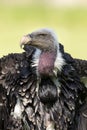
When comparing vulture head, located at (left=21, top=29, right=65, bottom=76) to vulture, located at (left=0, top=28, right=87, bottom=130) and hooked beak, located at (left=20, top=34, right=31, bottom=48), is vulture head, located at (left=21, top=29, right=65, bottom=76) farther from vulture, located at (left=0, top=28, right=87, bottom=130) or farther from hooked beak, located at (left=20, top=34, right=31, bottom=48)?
hooked beak, located at (left=20, top=34, right=31, bottom=48)

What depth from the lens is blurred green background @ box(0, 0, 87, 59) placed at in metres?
20.6

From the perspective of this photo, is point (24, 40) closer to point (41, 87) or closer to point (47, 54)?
point (47, 54)

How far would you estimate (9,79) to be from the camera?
1065 cm

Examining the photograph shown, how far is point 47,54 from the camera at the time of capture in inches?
420

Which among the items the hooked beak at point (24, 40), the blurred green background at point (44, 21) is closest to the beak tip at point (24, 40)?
the hooked beak at point (24, 40)

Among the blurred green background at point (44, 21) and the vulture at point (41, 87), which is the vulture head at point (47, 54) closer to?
the vulture at point (41, 87)

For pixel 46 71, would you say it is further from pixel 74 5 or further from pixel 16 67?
pixel 74 5

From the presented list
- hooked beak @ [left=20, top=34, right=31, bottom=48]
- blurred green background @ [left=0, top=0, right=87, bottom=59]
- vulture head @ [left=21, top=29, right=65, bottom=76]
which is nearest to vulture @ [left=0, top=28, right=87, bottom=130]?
vulture head @ [left=21, top=29, right=65, bottom=76]

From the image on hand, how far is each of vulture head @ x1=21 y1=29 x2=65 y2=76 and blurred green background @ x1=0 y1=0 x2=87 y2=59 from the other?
736cm

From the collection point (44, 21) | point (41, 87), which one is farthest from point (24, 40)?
point (44, 21)

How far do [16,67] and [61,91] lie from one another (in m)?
0.58

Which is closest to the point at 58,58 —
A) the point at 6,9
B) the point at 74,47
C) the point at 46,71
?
the point at 46,71

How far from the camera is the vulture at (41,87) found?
10633mm

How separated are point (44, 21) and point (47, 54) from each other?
14.7 meters
